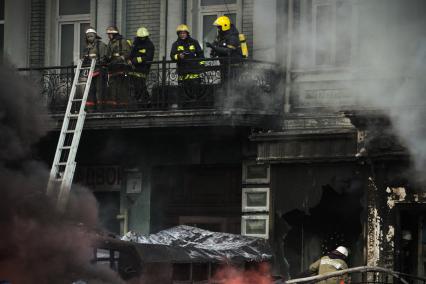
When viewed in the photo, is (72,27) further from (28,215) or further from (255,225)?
(28,215)

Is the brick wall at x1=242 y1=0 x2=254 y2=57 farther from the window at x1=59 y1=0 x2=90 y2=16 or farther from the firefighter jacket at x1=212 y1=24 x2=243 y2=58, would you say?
the window at x1=59 y1=0 x2=90 y2=16

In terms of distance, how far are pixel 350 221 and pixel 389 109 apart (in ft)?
7.74

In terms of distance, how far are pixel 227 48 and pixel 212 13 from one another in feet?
5.84

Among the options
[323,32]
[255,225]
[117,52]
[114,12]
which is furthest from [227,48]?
[114,12]

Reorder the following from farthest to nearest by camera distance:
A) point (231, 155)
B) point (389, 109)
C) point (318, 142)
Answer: point (231, 155)
point (318, 142)
point (389, 109)

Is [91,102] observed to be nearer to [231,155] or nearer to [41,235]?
[231,155]

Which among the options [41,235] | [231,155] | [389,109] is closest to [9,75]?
[41,235]

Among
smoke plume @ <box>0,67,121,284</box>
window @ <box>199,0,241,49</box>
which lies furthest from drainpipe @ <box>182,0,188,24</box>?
smoke plume @ <box>0,67,121,284</box>

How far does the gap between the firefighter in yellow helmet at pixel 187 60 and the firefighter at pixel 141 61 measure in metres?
0.46

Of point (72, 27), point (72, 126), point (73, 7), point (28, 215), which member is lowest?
point (28, 215)

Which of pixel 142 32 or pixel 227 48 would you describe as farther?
pixel 142 32

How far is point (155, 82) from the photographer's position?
73.6 feet

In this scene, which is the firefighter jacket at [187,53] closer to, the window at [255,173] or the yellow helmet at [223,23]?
the yellow helmet at [223,23]

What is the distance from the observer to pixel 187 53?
2205cm
